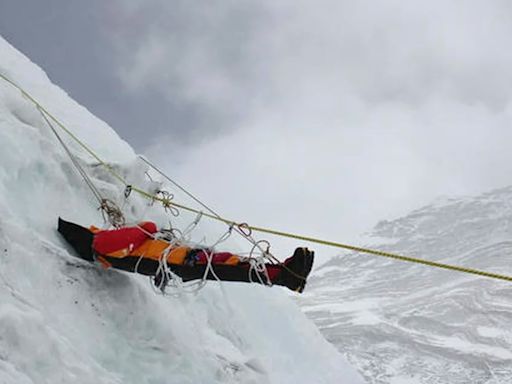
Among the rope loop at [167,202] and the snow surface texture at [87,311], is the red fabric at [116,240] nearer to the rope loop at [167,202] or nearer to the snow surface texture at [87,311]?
the snow surface texture at [87,311]

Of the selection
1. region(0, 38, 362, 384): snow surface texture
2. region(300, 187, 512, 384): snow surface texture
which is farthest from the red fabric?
region(300, 187, 512, 384): snow surface texture

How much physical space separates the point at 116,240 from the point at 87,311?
690 millimetres

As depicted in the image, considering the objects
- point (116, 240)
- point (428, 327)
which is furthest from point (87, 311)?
point (428, 327)

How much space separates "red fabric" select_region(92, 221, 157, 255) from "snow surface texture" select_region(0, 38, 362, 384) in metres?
0.28

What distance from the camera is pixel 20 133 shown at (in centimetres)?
700

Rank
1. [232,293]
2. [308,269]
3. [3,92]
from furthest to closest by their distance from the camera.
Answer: [232,293] < [3,92] < [308,269]

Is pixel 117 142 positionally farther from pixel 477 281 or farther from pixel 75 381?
pixel 477 281

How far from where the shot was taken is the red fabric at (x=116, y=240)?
237 inches

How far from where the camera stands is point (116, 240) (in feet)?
19.7

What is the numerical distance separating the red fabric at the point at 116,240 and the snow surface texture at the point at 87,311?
0.28 m

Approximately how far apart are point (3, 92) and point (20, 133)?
938mm

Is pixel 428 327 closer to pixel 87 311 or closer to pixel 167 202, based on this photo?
pixel 167 202

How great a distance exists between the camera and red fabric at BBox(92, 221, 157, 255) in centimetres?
601

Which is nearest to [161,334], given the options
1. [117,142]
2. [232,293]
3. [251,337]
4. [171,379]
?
[171,379]
